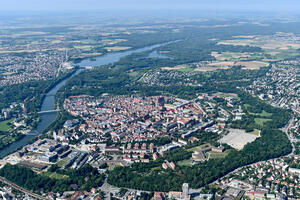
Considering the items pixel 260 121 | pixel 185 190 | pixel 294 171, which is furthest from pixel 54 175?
pixel 260 121

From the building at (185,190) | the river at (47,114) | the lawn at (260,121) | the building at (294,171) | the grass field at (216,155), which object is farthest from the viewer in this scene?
the lawn at (260,121)

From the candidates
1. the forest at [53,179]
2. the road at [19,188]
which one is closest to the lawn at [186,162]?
the forest at [53,179]

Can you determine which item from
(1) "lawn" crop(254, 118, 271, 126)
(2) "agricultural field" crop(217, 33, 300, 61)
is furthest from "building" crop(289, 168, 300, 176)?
(2) "agricultural field" crop(217, 33, 300, 61)

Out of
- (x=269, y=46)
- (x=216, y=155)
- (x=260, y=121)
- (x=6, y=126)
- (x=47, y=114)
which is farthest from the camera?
(x=269, y=46)

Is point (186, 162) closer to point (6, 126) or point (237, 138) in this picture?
point (237, 138)

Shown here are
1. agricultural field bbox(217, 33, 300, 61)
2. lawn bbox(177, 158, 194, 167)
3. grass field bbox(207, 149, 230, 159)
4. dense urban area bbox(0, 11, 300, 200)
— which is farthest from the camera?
agricultural field bbox(217, 33, 300, 61)

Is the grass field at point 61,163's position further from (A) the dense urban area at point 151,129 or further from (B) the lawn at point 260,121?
(B) the lawn at point 260,121

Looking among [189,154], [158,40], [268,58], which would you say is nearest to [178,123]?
[189,154]

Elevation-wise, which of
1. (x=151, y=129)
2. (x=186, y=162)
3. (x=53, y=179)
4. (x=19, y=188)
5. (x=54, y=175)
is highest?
(x=151, y=129)

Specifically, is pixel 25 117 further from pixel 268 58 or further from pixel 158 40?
pixel 158 40

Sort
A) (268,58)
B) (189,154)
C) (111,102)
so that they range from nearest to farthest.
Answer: (189,154)
(111,102)
(268,58)

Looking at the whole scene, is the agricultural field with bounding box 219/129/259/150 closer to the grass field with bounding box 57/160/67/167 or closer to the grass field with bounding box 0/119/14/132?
the grass field with bounding box 57/160/67/167
